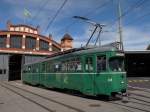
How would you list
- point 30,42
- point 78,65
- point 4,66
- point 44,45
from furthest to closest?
point 44,45 → point 30,42 → point 4,66 → point 78,65

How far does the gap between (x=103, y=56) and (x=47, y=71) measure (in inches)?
428

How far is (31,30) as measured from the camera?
8400 cm

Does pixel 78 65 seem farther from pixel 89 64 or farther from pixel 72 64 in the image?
pixel 89 64

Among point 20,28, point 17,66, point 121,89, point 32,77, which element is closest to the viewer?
point 121,89

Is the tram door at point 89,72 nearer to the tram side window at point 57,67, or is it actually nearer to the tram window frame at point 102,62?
the tram window frame at point 102,62

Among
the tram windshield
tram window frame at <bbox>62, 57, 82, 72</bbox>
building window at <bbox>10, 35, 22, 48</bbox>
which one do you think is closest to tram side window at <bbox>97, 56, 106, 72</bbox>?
the tram windshield

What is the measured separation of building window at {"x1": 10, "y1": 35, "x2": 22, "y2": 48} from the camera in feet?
248

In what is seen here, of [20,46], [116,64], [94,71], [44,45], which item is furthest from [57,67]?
[44,45]

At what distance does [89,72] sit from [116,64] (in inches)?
68.9

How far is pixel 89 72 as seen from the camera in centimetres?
1711

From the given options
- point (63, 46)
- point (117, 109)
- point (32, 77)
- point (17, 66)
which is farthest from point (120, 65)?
point (63, 46)

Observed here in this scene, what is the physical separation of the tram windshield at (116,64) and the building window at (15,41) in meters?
61.3

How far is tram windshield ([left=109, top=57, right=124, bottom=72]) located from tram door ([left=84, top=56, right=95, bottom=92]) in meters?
1.20

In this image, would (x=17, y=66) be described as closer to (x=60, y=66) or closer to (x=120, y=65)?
(x=60, y=66)
